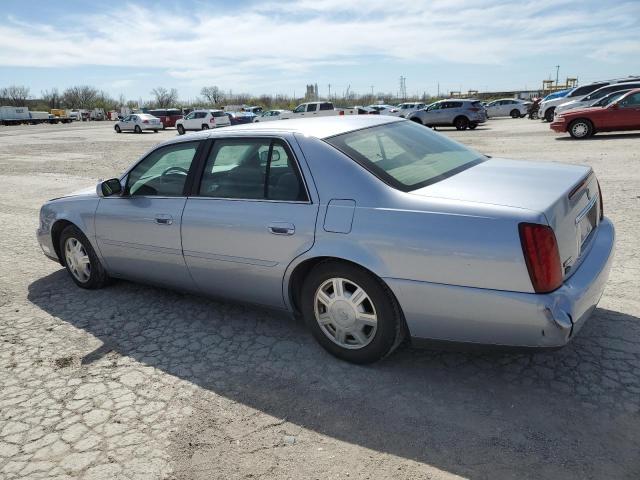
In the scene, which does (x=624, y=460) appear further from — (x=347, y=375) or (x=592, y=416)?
(x=347, y=375)

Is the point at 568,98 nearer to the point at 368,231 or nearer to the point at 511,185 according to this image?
the point at 511,185

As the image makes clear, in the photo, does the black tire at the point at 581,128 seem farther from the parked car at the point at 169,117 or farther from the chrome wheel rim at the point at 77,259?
the parked car at the point at 169,117

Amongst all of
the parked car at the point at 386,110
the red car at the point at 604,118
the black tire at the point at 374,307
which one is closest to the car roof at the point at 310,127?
the black tire at the point at 374,307

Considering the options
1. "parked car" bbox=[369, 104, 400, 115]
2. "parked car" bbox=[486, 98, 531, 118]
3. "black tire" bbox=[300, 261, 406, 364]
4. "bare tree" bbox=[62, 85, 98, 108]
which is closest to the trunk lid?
"black tire" bbox=[300, 261, 406, 364]

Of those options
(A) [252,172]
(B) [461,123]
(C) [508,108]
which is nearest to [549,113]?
(B) [461,123]

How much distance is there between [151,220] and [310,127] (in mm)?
1507

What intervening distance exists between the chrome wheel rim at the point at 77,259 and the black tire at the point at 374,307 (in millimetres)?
2557

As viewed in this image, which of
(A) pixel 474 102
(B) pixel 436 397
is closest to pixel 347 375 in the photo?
(B) pixel 436 397

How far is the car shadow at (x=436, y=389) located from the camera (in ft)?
8.14

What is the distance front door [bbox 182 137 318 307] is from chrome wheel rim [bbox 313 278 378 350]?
30cm

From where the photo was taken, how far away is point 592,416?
8.84 feet

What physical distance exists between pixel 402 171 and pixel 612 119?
52.3ft

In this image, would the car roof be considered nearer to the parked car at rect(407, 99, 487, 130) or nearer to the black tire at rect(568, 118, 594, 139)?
the black tire at rect(568, 118, 594, 139)

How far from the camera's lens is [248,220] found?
3.50 meters
